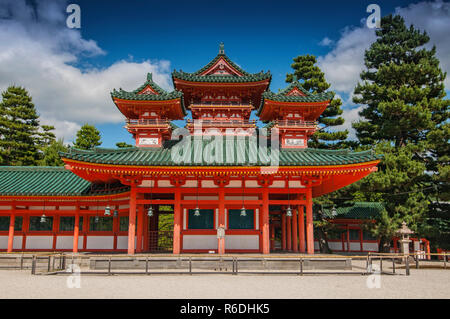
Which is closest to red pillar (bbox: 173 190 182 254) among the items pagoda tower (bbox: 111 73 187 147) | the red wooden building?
the red wooden building

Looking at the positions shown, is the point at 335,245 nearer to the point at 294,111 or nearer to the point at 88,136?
the point at 294,111

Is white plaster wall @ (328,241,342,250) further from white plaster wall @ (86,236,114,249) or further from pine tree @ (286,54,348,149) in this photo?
white plaster wall @ (86,236,114,249)

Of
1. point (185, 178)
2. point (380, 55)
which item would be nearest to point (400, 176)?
point (380, 55)

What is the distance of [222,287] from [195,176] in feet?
26.4

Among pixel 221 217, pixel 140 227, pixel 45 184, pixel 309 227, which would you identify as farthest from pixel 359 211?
pixel 45 184

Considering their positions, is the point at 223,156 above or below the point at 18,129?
below

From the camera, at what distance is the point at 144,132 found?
20656 mm

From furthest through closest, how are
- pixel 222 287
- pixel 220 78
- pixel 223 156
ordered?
pixel 220 78 → pixel 223 156 → pixel 222 287

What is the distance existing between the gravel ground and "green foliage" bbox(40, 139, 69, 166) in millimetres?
33260

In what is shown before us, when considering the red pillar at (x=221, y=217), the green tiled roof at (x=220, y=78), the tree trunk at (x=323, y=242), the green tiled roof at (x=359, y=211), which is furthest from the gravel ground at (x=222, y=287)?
the green tiled roof at (x=359, y=211)

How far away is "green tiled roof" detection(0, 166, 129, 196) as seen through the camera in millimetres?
21781

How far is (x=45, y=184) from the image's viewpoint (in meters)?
23.2
